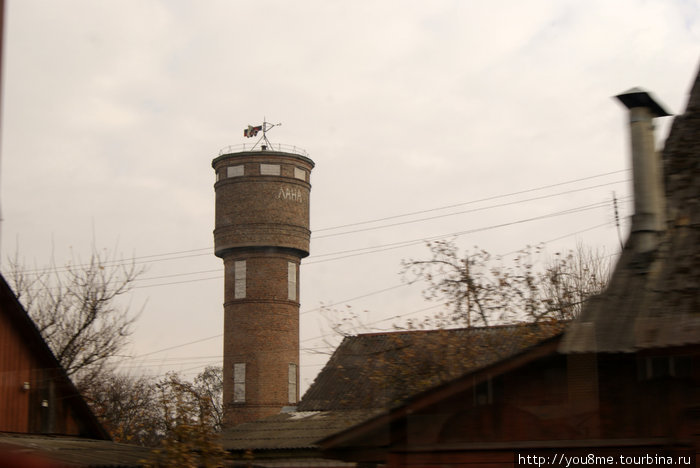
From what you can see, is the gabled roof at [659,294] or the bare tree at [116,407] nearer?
the gabled roof at [659,294]

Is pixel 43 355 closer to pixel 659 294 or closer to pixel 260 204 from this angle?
pixel 659 294

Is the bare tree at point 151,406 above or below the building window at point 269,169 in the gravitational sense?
below

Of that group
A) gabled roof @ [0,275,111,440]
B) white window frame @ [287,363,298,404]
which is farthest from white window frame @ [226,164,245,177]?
gabled roof @ [0,275,111,440]

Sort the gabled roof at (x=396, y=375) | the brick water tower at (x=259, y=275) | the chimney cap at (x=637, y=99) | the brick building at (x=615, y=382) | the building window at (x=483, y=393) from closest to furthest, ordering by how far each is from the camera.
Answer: the brick building at (x=615, y=382)
the building window at (x=483, y=393)
the chimney cap at (x=637, y=99)
the gabled roof at (x=396, y=375)
the brick water tower at (x=259, y=275)

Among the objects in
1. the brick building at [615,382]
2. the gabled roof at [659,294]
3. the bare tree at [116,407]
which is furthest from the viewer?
the bare tree at [116,407]

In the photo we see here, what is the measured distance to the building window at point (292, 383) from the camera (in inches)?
A: 1806

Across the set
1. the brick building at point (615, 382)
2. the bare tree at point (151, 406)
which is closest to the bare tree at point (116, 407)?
the bare tree at point (151, 406)

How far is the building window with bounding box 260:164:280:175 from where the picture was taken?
149 feet

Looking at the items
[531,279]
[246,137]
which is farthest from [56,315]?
[246,137]

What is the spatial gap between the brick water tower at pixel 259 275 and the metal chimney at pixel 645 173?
113 ft

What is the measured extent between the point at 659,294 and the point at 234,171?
3856cm

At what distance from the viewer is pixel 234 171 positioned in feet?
151

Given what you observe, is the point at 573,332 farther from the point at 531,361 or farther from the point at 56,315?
the point at 56,315

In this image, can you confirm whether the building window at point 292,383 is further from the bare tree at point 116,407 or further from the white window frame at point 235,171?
the white window frame at point 235,171
